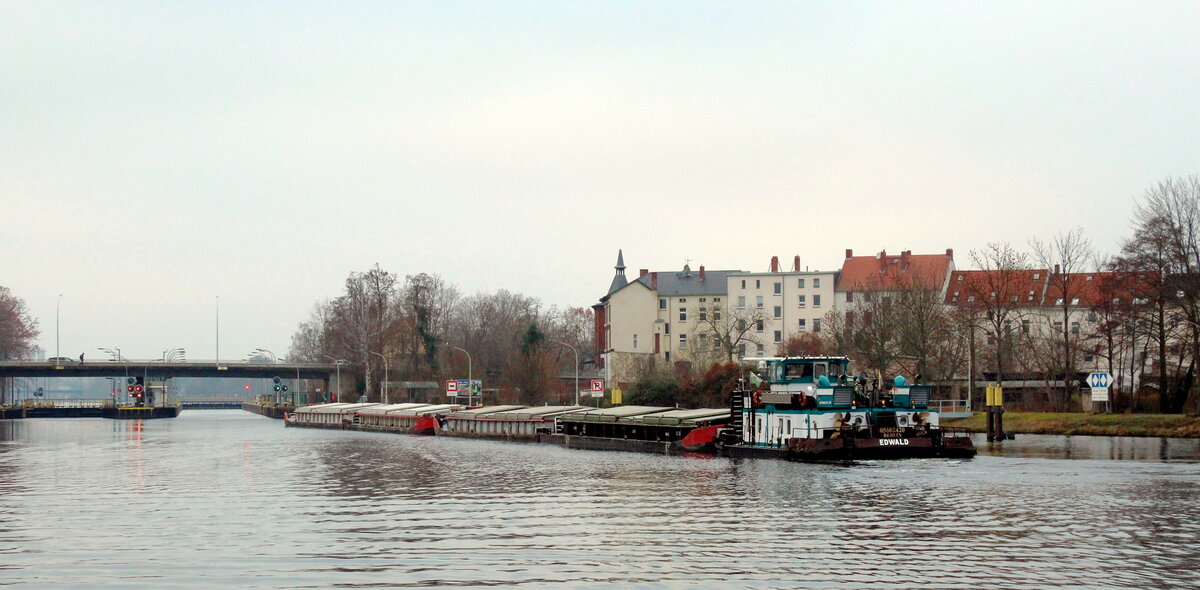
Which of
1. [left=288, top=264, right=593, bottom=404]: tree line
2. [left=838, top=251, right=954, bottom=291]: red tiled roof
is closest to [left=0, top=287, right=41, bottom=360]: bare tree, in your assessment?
[left=288, top=264, right=593, bottom=404]: tree line

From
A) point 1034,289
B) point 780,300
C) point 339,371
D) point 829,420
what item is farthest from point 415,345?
point 829,420

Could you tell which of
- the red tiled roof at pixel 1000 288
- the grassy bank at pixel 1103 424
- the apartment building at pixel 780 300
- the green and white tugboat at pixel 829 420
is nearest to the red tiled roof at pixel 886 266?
the apartment building at pixel 780 300

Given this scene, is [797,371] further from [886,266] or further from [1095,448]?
[886,266]

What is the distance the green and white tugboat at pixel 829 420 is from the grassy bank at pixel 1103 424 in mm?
17572

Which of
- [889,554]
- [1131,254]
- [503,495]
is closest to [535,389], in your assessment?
[1131,254]

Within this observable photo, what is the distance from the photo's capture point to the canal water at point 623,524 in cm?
2334

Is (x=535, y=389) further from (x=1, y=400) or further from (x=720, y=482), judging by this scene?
(x=1, y=400)

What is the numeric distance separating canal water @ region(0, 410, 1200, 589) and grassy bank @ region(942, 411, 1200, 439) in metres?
14.0

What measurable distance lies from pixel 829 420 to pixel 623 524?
84.3 feet

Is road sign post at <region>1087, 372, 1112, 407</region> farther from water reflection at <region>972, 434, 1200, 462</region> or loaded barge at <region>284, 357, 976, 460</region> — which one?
loaded barge at <region>284, 357, 976, 460</region>

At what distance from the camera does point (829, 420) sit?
55469mm

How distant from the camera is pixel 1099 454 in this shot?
55.5 m

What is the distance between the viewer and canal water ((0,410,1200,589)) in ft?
76.6

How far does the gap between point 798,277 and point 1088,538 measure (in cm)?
12183
